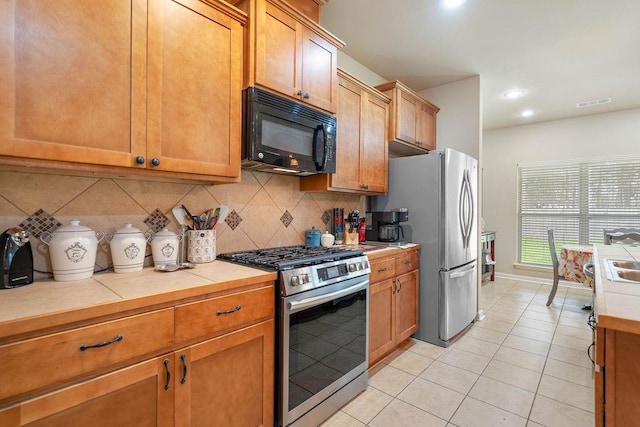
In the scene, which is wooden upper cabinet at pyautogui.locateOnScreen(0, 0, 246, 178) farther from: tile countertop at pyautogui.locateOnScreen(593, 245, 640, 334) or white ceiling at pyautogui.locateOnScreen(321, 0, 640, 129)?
tile countertop at pyautogui.locateOnScreen(593, 245, 640, 334)

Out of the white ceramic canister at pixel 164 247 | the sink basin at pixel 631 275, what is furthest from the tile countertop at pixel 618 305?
the white ceramic canister at pixel 164 247

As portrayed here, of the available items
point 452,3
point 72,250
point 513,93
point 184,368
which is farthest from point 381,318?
point 513,93

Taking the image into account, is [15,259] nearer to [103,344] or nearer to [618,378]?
[103,344]

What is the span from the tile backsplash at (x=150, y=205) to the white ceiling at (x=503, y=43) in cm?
153

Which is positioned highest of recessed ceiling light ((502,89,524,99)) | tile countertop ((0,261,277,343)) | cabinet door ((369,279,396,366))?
recessed ceiling light ((502,89,524,99))

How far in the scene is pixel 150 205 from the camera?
1.66 metres

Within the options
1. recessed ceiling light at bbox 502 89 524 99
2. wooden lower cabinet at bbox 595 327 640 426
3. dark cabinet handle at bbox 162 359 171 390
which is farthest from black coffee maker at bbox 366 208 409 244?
recessed ceiling light at bbox 502 89 524 99

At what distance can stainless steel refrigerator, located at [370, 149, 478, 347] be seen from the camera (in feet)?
8.96

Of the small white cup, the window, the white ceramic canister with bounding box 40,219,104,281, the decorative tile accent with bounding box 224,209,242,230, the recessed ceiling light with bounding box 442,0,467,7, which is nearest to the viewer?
the white ceramic canister with bounding box 40,219,104,281

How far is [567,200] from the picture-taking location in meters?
4.89

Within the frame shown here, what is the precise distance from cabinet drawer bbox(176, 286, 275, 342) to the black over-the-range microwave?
0.77m

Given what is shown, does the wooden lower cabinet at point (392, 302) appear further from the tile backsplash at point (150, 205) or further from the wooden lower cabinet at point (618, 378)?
the wooden lower cabinet at point (618, 378)

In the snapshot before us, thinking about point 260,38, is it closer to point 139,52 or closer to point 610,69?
point 139,52

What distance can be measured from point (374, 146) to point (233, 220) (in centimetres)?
149
